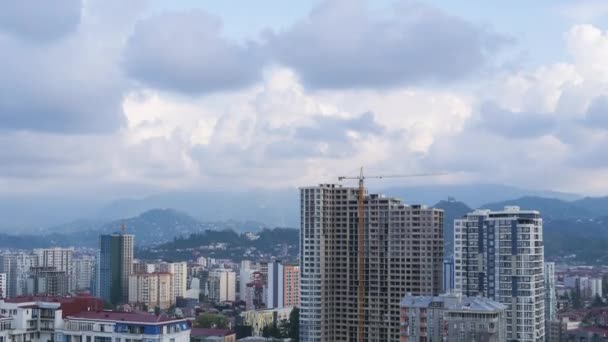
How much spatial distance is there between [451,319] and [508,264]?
3.85 metres

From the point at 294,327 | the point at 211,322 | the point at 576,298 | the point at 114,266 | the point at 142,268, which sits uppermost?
the point at 114,266

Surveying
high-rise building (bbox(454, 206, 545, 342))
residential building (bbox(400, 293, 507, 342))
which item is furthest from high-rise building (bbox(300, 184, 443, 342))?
residential building (bbox(400, 293, 507, 342))

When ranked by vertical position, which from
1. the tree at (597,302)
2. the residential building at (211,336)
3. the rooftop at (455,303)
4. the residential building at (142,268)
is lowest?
the residential building at (211,336)

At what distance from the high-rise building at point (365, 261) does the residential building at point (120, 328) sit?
576 centimetres

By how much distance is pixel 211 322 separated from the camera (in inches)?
1315

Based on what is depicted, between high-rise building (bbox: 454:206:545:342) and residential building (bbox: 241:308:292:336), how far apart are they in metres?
12.8

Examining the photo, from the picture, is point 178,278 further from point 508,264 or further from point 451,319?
point 451,319

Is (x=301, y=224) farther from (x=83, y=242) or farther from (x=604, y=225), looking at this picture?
(x=83, y=242)

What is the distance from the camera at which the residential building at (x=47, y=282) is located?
44562 millimetres

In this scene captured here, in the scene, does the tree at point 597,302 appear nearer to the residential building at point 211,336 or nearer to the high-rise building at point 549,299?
the high-rise building at point 549,299

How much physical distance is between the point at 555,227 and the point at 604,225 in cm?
723

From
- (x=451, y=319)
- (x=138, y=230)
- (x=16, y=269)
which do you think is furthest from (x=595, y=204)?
(x=451, y=319)

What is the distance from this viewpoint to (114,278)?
47531 mm

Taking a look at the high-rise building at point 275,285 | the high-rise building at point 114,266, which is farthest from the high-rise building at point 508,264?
the high-rise building at point 114,266
